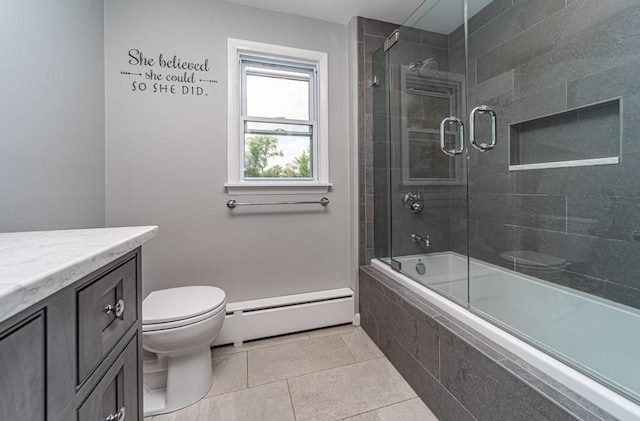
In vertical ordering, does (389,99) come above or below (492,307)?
above

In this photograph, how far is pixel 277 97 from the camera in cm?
203

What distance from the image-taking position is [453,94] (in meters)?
1.99

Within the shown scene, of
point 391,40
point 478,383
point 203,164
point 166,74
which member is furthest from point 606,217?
point 166,74

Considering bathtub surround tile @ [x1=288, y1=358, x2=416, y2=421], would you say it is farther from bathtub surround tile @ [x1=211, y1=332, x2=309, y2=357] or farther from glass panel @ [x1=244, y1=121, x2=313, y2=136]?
glass panel @ [x1=244, y1=121, x2=313, y2=136]

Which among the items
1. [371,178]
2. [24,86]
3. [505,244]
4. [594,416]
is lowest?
[594,416]

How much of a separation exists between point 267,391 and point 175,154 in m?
1.51

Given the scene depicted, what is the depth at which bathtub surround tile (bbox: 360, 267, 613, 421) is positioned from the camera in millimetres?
759

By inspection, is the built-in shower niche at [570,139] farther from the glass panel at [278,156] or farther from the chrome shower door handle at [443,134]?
the glass panel at [278,156]

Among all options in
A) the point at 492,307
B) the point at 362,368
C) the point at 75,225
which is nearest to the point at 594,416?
the point at 492,307

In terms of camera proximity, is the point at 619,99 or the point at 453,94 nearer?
the point at 619,99

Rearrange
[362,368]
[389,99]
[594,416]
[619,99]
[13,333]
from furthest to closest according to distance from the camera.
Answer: [389,99] → [362,368] → [619,99] → [594,416] → [13,333]

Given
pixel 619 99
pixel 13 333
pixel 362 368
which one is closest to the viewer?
pixel 13 333

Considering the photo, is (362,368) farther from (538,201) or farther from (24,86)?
(24,86)

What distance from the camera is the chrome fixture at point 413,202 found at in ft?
6.73
